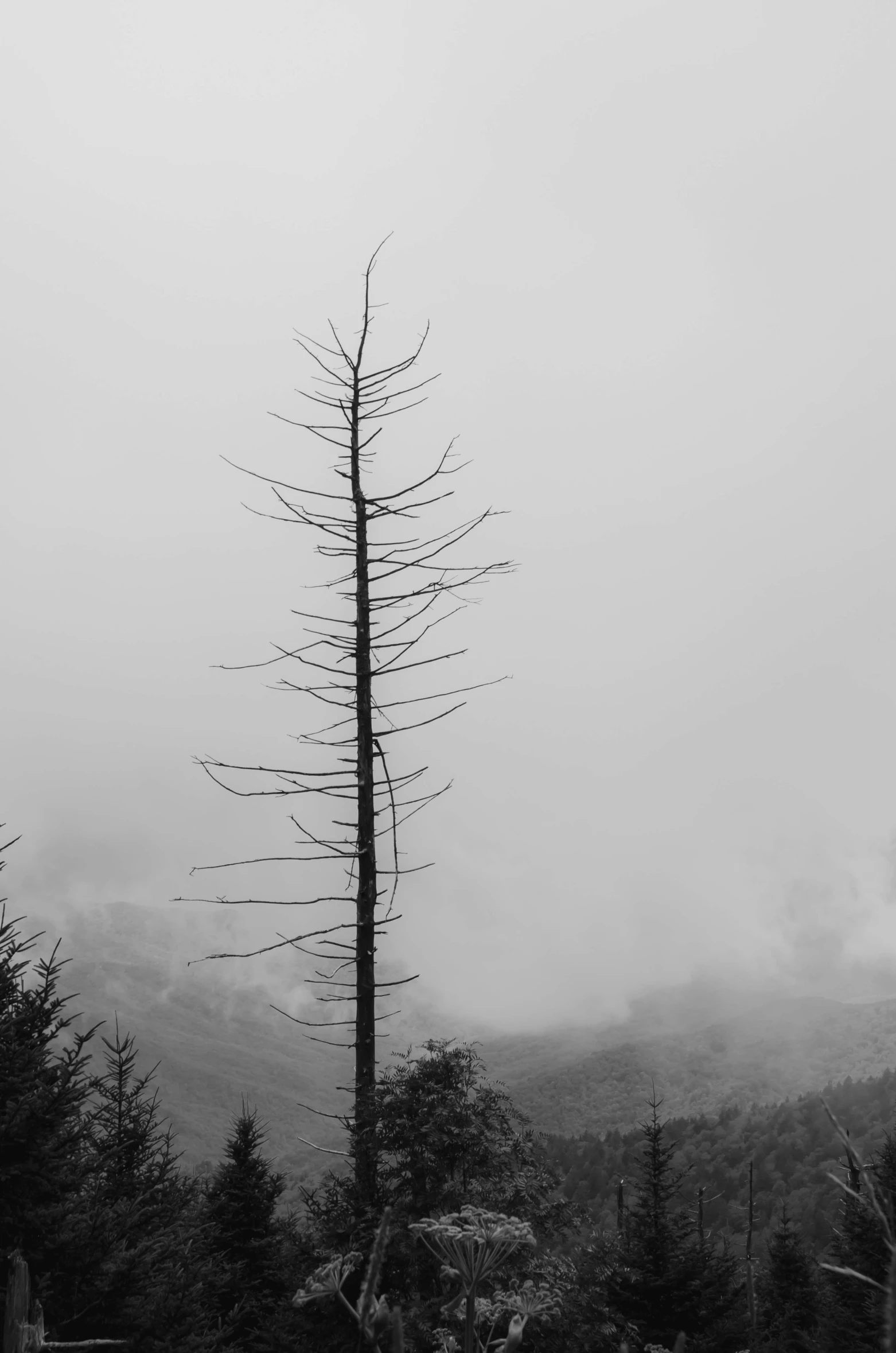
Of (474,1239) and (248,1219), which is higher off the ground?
(474,1239)

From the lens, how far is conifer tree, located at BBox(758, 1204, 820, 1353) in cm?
3762

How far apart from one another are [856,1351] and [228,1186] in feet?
47.6

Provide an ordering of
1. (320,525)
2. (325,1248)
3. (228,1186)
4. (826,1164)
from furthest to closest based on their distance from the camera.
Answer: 1. (826,1164)
2. (228,1186)
3. (320,525)
4. (325,1248)

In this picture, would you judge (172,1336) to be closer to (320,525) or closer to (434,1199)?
(434,1199)

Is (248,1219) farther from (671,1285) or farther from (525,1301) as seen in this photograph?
(525,1301)

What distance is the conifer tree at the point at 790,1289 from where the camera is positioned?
37.6 m

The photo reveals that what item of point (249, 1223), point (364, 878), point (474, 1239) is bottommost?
point (249, 1223)

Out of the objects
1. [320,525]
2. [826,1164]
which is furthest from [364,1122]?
[826,1164]

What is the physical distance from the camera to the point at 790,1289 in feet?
144

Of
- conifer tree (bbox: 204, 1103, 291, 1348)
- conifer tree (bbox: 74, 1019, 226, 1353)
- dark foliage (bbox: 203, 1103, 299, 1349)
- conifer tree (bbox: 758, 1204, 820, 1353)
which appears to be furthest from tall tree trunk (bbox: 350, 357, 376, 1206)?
conifer tree (bbox: 758, 1204, 820, 1353)

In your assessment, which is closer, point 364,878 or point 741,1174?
point 364,878

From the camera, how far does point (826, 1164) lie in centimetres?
17962

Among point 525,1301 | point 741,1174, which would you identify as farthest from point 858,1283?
point 741,1174

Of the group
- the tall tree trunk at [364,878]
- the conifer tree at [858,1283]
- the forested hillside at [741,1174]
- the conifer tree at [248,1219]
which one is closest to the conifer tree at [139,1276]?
the tall tree trunk at [364,878]
